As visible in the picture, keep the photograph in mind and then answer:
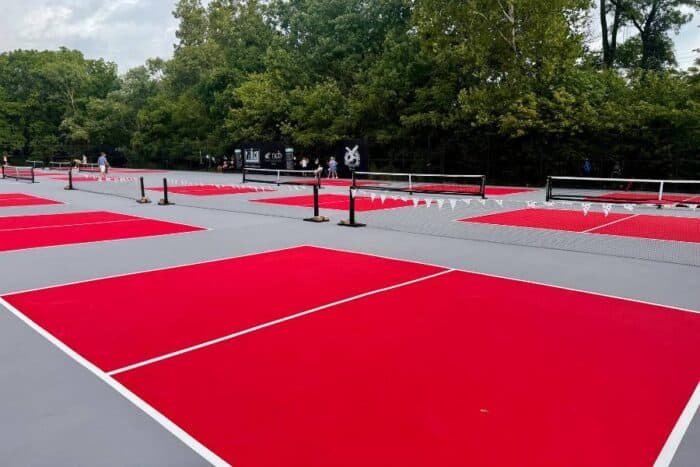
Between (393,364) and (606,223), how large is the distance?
36.1 ft

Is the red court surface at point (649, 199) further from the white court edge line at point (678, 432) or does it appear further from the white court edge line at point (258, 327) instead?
the white court edge line at point (678, 432)

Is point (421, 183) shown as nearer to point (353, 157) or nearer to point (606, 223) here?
point (353, 157)

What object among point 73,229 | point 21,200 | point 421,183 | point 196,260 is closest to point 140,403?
point 196,260

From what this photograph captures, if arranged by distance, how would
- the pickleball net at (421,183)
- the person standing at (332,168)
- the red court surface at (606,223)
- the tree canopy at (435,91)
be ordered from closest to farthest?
the red court surface at (606,223) < the pickleball net at (421,183) < the tree canopy at (435,91) < the person standing at (332,168)

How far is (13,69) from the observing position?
257ft

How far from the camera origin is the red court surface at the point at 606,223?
12.3 metres

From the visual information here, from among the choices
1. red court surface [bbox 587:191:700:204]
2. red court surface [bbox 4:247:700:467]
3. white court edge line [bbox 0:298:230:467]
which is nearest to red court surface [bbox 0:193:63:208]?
red court surface [bbox 4:247:700:467]

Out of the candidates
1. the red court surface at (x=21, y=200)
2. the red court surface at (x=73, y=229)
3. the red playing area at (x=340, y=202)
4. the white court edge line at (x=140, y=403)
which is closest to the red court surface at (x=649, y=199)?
the red playing area at (x=340, y=202)

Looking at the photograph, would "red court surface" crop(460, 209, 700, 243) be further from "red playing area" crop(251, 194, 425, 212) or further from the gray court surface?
"red playing area" crop(251, 194, 425, 212)

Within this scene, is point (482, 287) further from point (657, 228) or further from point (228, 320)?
point (657, 228)

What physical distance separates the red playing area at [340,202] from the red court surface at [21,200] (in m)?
8.04

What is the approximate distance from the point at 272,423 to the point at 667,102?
28114 millimetres

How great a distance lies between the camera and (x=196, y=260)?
9.64 metres

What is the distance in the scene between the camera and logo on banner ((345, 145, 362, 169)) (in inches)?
1391
